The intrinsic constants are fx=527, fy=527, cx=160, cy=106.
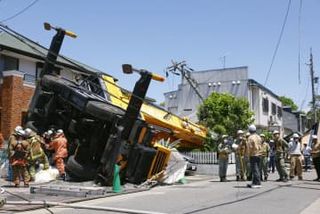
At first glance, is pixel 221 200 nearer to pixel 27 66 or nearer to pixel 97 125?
pixel 97 125

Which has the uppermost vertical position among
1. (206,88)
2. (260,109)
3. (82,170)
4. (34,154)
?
(206,88)

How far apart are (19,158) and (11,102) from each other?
32.8 feet

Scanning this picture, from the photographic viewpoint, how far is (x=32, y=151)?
56.4 ft

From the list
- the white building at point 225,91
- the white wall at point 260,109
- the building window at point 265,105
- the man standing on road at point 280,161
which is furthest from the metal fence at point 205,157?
the building window at point 265,105

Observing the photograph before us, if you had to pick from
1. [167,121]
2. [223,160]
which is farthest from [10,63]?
[223,160]

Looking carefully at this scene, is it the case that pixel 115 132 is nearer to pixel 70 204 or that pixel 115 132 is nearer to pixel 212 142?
pixel 70 204

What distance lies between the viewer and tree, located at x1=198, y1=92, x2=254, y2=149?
34.9 metres

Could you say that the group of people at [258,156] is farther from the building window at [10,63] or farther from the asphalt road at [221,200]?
the building window at [10,63]

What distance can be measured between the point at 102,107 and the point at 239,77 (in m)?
31.8

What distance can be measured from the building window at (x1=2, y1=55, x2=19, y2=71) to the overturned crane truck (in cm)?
703

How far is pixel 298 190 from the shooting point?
15516 mm

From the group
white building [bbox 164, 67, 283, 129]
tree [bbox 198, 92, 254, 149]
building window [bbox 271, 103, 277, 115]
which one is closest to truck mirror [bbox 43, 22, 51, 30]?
tree [bbox 198, 92, 254, 149]

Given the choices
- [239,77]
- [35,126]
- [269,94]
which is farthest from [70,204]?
[269,94]

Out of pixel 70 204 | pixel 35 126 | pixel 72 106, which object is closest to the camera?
pixel 70 204
